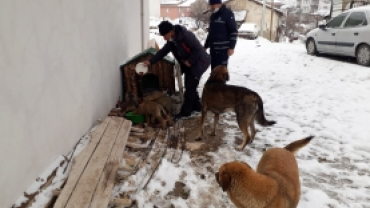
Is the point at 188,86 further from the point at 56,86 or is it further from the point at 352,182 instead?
the point at 352,182

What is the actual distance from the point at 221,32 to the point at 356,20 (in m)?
7.13

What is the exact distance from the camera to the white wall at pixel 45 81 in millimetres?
2471

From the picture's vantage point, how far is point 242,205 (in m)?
2.12

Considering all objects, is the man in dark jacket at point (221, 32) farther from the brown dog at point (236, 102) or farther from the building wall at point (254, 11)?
the building wall at point (254, 11)

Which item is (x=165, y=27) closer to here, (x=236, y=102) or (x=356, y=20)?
(x=236, y=102)

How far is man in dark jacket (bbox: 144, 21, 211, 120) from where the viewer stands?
4.86 metres

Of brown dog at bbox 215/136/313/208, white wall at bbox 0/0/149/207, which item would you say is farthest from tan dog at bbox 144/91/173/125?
brown dog at bbox 215/136/313/208

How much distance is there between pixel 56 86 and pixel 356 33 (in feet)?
32.4

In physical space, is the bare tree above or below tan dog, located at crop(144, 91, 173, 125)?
above

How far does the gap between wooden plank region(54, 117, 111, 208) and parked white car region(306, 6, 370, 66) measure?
8.90 meters

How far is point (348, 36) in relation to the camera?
32.4 feet

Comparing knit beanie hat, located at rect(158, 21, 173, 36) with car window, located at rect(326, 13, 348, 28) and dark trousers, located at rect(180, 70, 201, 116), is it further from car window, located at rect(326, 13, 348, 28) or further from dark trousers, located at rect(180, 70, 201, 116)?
car window, located at rect(326, 13, 348, 28)

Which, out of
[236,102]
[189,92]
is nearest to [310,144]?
[236,102]

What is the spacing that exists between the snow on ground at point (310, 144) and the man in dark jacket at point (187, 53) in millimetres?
877
